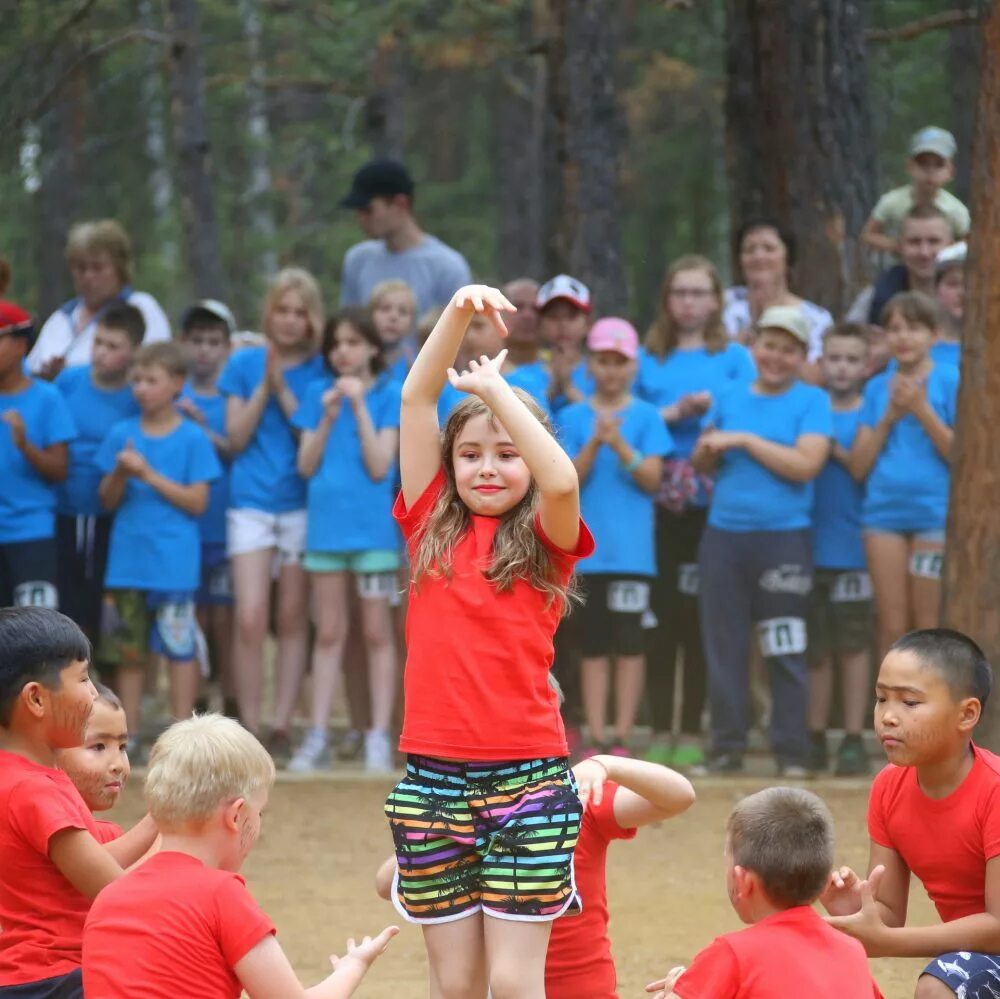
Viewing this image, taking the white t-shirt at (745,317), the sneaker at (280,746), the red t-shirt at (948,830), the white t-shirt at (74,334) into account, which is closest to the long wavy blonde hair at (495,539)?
the red t-shirt at (948,830)

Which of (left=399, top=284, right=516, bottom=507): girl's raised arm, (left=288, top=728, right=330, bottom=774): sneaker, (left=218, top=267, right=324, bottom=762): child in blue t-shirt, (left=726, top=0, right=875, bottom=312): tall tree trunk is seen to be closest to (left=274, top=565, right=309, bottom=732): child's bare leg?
(left=218, top=267, right=324, bottom=762): child in blue t-shirt

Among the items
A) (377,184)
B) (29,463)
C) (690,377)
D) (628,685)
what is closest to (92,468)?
(29,463)

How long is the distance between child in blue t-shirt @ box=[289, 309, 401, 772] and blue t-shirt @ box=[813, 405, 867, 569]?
77.9 inches

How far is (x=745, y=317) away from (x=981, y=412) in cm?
224

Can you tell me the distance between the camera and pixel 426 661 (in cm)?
393

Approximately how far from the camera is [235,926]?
343 cm

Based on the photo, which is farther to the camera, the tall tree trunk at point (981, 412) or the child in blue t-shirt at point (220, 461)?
the child in blue t-shirt at point (220, 461)

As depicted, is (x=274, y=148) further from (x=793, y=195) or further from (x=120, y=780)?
(x=120, y=780)

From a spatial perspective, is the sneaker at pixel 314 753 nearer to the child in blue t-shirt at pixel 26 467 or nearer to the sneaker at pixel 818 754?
the child in blue t-shirt at pixel 26 467

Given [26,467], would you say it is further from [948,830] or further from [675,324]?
[948,830]

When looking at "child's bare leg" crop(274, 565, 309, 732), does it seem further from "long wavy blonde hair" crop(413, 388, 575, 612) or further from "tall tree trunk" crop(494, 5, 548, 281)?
"tall tree trunk" crop(494, 5, 548, 281)

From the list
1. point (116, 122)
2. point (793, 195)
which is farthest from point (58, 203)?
point (793, 195)

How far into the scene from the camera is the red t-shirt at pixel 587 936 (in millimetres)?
4012

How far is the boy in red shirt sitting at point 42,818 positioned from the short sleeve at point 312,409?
4423 millimetres
